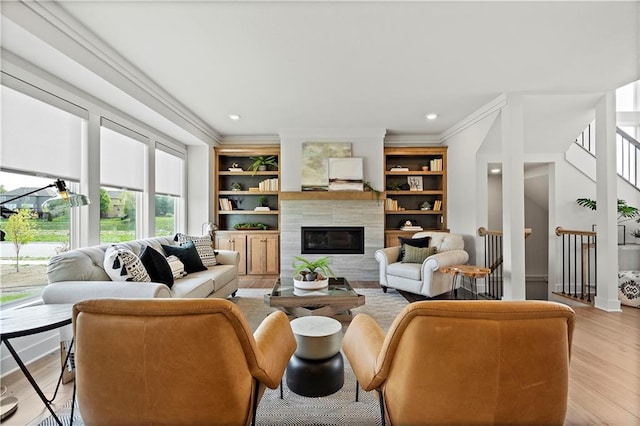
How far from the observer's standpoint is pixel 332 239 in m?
5.45

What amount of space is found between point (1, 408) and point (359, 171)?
479cm

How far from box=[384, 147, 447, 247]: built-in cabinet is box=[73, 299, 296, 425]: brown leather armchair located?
4.62 metres

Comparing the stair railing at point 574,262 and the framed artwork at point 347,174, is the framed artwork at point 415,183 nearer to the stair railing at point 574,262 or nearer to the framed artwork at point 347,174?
the framed artwork at point 347,174

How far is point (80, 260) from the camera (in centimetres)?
235

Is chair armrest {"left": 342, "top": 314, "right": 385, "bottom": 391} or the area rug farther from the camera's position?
the area rug

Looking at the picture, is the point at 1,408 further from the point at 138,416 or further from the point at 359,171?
the point at 359,171

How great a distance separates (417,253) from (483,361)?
11.3 feet

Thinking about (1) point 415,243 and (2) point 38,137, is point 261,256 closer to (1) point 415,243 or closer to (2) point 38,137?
(1) point 415,243

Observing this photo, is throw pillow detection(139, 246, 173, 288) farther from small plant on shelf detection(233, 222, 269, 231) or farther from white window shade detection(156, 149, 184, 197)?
small plant on shelf detection(233, 222, 269, 231)

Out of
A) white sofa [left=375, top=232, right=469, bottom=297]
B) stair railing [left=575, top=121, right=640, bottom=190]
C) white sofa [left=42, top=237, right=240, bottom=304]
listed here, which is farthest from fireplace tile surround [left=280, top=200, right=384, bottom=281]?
stair railing [left=575, top=121, right=640, bottom=190]

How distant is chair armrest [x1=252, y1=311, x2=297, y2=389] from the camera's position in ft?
3.96

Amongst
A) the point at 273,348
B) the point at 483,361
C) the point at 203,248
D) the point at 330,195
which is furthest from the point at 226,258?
the point at 483,361

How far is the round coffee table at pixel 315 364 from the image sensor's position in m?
1.78

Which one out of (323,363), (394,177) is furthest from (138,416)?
(394,177)
